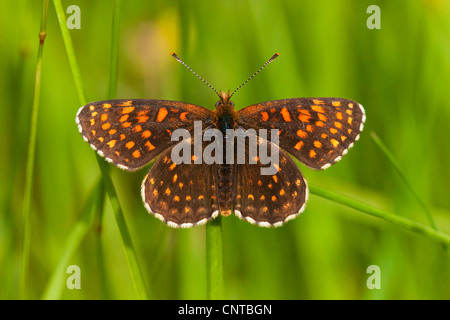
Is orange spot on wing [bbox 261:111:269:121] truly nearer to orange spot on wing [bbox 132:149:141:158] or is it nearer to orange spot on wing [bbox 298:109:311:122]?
orange spot on wing [bbox 298:109:311:122]

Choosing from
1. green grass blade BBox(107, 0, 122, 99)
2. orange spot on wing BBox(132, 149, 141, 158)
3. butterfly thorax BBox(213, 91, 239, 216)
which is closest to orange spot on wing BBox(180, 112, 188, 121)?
butterfly thorax BBox(213, 91, 239, 216)

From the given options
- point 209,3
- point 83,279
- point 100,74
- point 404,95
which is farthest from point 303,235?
point 100,74

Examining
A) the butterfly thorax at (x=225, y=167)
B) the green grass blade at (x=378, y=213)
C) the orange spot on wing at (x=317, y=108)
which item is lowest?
the green grass blade at (x=378, y=213)

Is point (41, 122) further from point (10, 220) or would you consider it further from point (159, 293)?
point (159, 293)

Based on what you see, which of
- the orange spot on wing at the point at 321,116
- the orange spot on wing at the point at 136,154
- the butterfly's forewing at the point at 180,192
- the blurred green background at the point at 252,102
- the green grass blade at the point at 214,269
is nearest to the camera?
the green grass blade at the point at 214,269

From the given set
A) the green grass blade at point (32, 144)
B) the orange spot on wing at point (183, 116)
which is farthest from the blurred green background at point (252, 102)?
the green grass blade at point (32, 144)

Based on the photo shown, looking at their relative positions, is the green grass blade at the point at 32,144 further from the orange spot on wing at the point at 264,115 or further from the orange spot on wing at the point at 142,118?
the orange spot on wing at the point at 264,115
